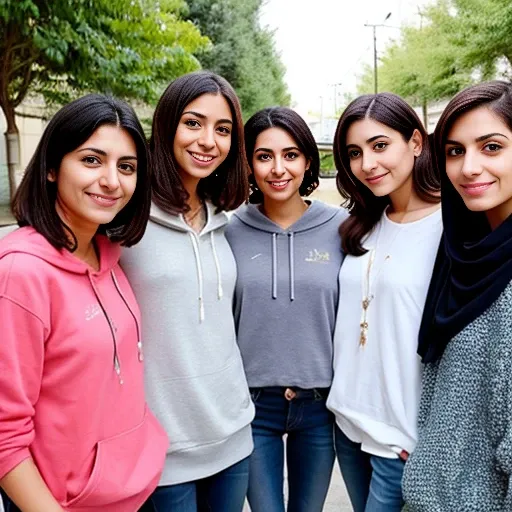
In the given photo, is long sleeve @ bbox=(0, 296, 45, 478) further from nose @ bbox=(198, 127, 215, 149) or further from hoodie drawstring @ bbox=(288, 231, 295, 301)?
hoodie drawstring @ bbox=(288, 231, 295, 301)

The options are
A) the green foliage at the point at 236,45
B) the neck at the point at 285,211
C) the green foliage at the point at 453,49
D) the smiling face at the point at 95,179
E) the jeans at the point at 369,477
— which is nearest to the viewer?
the smiling face at the point at 95,179

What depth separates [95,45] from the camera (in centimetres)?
808

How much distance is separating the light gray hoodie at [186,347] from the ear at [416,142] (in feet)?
3.06

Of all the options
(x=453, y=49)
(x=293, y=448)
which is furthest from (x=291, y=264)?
(x=453, y=49)

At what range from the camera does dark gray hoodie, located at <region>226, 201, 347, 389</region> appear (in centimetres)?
238

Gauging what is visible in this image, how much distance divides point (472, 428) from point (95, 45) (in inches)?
309

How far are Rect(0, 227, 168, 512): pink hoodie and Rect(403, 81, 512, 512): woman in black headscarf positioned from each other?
91 centimetres

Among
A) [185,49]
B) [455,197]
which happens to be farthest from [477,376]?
[185,49]

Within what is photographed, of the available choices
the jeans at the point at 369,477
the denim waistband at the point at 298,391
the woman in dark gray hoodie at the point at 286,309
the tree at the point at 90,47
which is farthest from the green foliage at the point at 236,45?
the jeans at the point at 369,477

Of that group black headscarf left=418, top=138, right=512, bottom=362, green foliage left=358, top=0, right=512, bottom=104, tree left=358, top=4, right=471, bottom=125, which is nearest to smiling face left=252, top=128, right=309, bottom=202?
black headscarf left=418, top=138, right=512, bottom=362

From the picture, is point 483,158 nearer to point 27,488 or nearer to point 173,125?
point 173,125

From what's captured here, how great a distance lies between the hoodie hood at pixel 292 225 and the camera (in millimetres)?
2471

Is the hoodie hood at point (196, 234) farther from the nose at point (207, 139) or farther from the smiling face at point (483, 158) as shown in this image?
the smiling face at point (483, 158)

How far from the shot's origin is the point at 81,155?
1699mm
